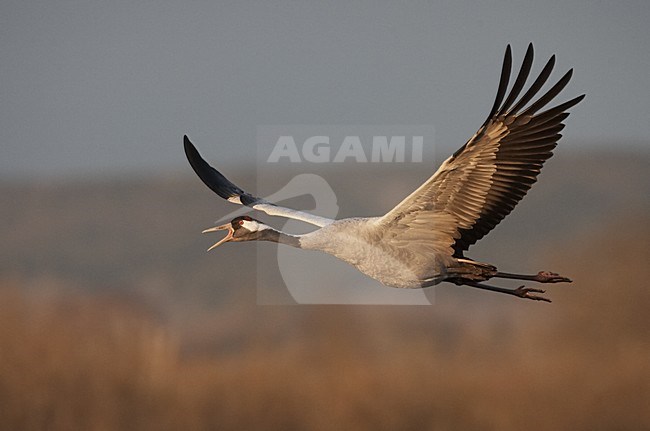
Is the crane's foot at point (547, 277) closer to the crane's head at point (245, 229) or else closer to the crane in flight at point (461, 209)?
the crane in flight at point (461, 209)

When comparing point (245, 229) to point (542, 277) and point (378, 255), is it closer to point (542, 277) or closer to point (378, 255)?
point (378, 255)

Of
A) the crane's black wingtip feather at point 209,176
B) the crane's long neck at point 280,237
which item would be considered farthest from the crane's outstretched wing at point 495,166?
the crane's black wingtip feather at point 209,176

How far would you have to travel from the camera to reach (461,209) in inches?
442

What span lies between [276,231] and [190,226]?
40675 mm

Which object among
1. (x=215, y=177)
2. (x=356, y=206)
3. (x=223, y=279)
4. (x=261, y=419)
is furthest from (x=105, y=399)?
(x=215, y=177)

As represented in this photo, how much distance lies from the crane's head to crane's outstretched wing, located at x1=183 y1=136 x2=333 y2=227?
0.20 m

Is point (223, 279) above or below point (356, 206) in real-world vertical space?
below

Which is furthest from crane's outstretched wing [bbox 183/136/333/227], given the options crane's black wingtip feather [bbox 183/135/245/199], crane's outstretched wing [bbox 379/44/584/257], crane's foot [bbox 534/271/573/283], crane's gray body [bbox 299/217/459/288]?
crane's foot [bbox 534/271/573/283]

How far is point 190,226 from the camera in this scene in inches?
2074

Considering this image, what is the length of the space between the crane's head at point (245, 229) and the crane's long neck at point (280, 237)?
3cm

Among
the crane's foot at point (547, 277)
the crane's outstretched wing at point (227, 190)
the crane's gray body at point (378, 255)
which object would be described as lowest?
the crane's foot at point (547, 277)

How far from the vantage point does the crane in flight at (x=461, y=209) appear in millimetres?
10586

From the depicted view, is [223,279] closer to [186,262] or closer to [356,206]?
[186,262]

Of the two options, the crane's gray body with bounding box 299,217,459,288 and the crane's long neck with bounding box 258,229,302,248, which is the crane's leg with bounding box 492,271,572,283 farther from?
the crane's long neck with bounding box 258,229,302,248
